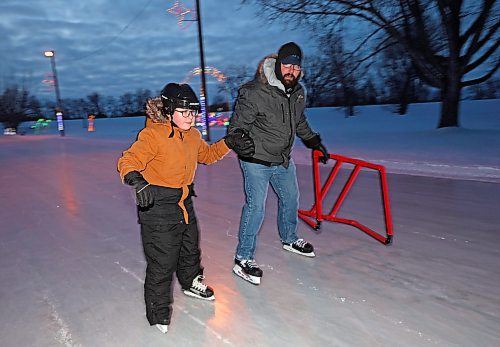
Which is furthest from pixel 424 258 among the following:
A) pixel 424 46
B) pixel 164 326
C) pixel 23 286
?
pixel 424 46

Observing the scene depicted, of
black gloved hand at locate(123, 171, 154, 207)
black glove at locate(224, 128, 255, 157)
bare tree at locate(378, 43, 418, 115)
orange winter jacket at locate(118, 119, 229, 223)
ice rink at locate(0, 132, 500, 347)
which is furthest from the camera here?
bare tree at locate(378, 43, 418, 115)

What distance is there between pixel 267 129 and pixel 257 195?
54 centimetres

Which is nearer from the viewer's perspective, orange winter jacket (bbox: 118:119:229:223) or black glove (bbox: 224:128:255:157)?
orange winter jacket (bbox: 118:119:229:223)

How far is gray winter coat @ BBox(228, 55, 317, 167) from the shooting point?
10.3 ft

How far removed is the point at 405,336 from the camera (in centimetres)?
248

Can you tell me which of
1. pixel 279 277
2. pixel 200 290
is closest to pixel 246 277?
pixel 279 277

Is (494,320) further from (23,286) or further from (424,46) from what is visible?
(424,46)

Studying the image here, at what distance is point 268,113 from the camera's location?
317 centimetres

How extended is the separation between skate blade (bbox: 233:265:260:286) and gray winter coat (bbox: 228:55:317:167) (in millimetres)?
926

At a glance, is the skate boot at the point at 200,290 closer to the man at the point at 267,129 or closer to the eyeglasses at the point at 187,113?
the man at the point at 267,129

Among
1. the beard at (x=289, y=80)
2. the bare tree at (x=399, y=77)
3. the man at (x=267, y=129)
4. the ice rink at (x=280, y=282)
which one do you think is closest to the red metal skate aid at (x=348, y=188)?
the ice rink at (x=280, y=282)

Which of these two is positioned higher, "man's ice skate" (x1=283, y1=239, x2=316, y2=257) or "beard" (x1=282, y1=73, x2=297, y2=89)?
"beard" (x1=282, y1=73, x2=297, y2=89)

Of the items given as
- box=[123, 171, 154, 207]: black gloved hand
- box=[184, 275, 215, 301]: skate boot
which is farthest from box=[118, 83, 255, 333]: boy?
box=[184, 275, 215, 301]: skate boot

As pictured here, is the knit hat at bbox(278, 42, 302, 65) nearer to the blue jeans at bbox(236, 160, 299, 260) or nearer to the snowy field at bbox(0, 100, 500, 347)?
the blue jeans at bbox(236, 160, 299, 260)
